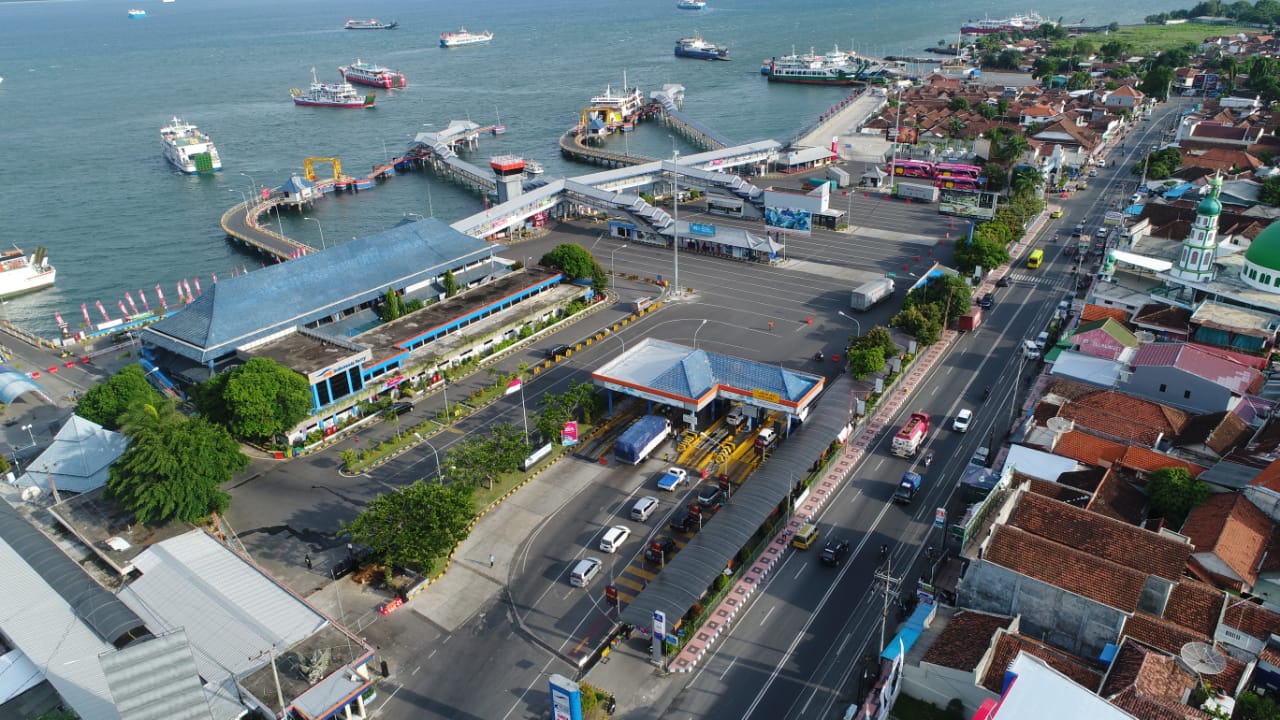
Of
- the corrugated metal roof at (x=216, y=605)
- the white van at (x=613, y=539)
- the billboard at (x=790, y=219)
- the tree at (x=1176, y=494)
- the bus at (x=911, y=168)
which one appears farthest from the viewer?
Result: the bus at (x=911, y=168)

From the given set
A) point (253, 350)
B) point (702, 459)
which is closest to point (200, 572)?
point (253, 350)

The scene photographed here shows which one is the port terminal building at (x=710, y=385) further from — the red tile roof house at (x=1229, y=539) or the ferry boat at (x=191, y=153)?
the ferry boat at (x=191, y=153)

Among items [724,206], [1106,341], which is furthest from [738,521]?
[724,206]

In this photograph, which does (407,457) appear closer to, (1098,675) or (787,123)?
(1098,675)

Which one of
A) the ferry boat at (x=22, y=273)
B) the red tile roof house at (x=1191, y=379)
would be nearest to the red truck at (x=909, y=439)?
the red tile roof house at (x=1191, y=379)

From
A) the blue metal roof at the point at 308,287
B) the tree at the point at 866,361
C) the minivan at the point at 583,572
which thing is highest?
the blue metal roof at the point at 308,287

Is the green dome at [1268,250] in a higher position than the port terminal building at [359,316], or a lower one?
higher

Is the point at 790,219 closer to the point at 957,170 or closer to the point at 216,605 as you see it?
the point at 957,170

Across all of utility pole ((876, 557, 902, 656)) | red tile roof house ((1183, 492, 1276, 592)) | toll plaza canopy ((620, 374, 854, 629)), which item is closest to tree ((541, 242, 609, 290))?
toll plaza canopy ((620, 374, 854, 629))
